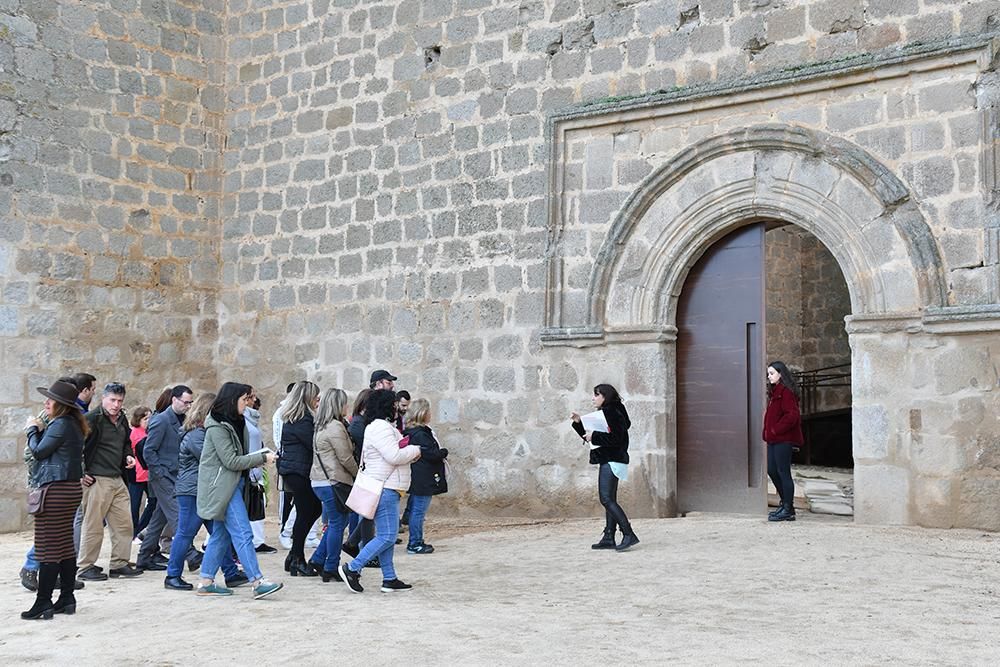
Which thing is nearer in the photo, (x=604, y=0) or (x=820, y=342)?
(x=604, y=0)

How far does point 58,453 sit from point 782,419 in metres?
5.23

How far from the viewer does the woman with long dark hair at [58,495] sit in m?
5.91

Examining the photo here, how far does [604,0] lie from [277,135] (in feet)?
13.5

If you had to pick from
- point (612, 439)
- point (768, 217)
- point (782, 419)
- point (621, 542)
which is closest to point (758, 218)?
point (768, 217)

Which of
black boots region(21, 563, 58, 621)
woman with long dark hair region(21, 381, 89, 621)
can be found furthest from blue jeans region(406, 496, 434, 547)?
black boots region(21, 563, 58, 621)

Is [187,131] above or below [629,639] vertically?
above

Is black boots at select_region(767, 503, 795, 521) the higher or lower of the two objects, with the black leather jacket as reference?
lower

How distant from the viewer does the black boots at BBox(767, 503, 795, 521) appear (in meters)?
8.84

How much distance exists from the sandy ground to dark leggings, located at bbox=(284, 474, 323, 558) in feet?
0.87

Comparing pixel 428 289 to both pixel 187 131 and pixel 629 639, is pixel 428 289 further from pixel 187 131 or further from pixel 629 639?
pixel 629 639

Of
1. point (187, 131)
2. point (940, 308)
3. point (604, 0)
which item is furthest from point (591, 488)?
point (187, 131)

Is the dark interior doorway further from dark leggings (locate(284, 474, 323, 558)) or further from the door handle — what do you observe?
dark leggings (locate(284, 474, 323, 558))

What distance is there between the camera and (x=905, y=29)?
27.5ft

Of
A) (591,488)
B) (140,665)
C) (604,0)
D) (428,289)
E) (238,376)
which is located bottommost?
(140,665)
